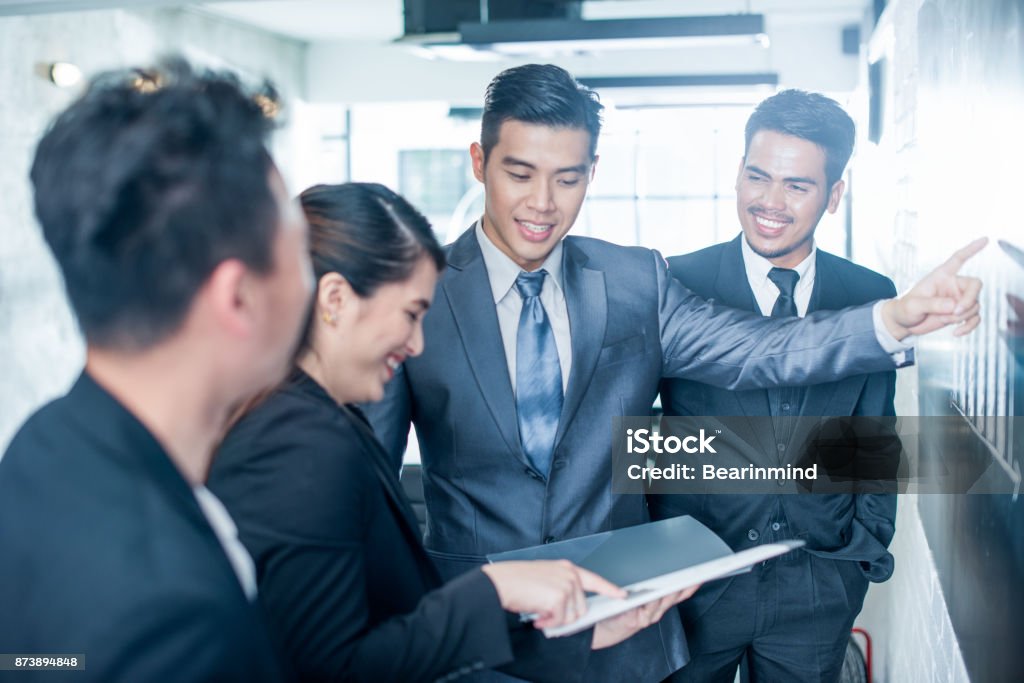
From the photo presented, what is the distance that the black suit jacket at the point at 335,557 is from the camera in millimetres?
976

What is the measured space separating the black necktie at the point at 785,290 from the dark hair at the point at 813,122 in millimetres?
179

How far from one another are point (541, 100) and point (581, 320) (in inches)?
15.1

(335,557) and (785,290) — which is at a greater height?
(785,290)

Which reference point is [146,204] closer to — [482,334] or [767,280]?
[482,334]

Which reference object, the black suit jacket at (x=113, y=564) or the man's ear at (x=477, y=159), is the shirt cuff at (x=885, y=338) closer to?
the man's ear at (x=477, y=159)

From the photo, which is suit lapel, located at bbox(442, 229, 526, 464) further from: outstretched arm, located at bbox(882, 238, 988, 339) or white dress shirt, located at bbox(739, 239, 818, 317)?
outstretched arm, located at bbox(882, 238, 988, 339)

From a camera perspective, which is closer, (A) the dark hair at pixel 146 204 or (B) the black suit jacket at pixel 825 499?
(A) the dark hair at pixel 146 204

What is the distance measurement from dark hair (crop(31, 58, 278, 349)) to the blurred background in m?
0.10

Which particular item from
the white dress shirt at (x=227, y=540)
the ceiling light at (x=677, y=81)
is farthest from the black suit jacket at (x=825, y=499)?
the ceiling light at (x=677, y=81)

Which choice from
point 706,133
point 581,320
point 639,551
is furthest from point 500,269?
point 706,133

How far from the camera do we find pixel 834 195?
70.1 inches

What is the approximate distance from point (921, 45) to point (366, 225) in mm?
1107

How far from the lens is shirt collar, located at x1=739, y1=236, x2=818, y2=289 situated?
1.79m

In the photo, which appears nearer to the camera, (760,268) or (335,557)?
(335,557)
